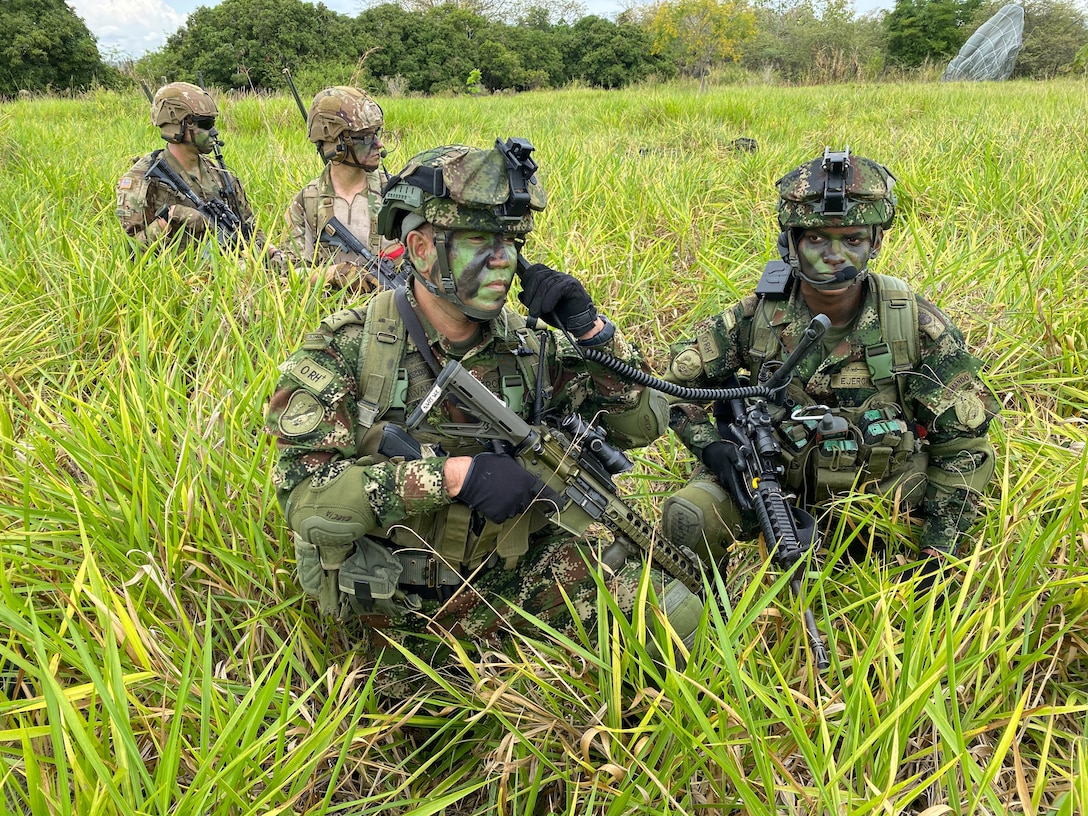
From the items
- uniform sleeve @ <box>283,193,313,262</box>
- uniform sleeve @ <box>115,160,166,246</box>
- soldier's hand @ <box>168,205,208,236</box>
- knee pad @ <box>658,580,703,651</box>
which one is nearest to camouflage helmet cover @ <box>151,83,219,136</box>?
uniform sleeve @ <box>115,160,166,246</box>

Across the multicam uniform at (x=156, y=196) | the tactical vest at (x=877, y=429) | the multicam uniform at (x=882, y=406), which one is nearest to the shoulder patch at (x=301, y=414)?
the multicam uniform at (x=882, y=406)

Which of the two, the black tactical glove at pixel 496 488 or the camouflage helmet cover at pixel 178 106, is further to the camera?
the camouflage helmet cover at pixel 178 106

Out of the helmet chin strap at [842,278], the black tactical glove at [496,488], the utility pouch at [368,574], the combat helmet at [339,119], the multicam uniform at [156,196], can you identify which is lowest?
the utility pouch at [368,574]

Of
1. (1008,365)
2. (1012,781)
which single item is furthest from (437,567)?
(1008,365)

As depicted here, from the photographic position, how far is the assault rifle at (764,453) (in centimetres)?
217

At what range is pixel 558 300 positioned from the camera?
6.77ft

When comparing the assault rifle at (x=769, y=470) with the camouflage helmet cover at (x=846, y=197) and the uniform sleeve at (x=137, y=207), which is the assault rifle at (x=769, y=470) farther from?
the uniform sleeve at (x=137, y=207)

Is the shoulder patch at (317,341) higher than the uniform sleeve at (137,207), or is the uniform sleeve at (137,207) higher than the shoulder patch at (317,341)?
the uniform sleeve at (137,207)

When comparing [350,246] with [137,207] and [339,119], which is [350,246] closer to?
[339,119]

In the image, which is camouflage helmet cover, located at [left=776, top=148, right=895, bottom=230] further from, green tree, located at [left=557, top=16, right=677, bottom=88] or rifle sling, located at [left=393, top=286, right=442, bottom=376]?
green tree, located at [left=557, top=16, right=677, bottom=88]

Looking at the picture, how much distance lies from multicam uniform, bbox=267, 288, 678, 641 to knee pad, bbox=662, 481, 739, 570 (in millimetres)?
385

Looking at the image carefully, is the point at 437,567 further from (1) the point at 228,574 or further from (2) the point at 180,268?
(2) the point at 180,268

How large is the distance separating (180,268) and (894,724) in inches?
158

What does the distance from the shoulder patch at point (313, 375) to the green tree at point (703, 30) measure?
29467 mm
